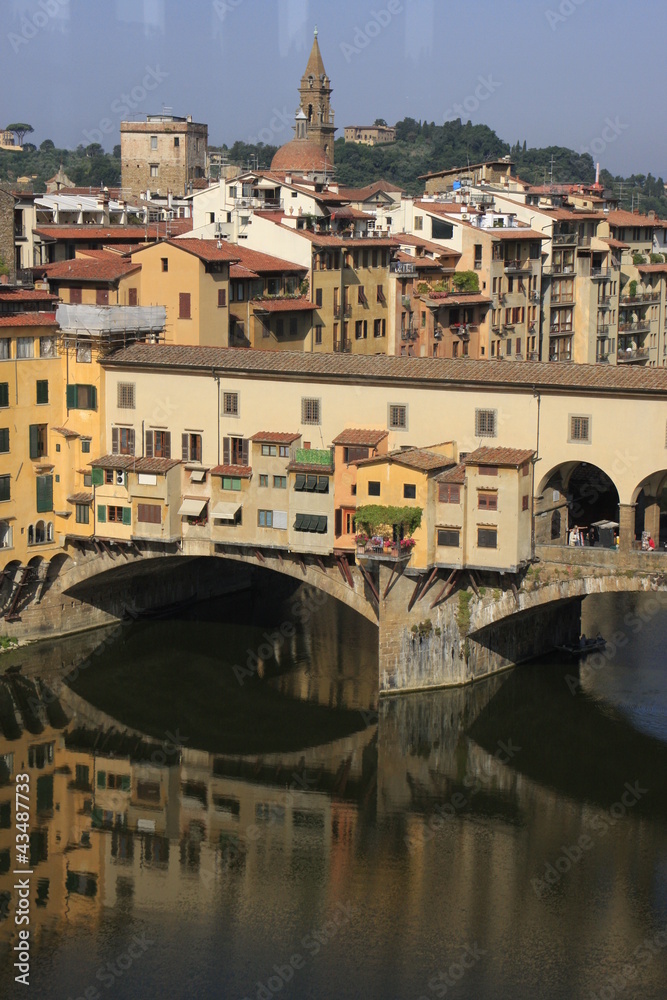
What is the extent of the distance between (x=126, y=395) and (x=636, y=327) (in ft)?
141

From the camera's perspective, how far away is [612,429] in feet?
141

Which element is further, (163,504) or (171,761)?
(163,504)

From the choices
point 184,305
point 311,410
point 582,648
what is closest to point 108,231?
point 184,305

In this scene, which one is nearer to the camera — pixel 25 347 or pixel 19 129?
pixel 25 347

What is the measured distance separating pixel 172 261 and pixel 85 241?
14457mm

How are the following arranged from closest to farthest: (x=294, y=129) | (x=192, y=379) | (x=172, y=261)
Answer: (x=192, y=379), (x=172, y=261), (x=294, y=129)

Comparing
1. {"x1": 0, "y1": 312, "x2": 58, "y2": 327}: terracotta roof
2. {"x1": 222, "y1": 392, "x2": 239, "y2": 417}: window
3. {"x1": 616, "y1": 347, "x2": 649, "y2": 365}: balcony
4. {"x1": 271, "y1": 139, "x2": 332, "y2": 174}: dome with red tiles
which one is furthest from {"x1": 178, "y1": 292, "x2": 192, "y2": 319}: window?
{"x1": 271, "y1": 139, "x2": 332, "y2": 174}: dome with red tiles

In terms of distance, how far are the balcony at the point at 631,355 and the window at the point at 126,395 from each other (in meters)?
39.5

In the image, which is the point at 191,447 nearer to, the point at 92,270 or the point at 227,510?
the point at 227,510

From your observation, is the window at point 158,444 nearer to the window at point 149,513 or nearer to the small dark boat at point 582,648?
the window at point 149,513

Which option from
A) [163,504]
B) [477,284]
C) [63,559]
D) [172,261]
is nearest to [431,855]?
[163,504]

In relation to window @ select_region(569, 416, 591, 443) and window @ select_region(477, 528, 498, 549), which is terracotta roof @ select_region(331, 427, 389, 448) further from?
window @ select_region(569, 416, 591, 443)

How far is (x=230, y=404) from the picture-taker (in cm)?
4781

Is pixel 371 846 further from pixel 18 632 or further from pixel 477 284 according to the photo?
pixel 477 284
